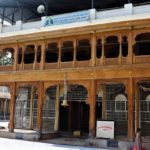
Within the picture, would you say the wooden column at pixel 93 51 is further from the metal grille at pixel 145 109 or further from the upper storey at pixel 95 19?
the metal grille at pixel 145 109

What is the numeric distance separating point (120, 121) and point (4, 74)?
26.8 feet

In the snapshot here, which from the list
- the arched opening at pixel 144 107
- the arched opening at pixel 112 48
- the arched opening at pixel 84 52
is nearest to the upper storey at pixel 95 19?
the arched opening at pixel 112 48

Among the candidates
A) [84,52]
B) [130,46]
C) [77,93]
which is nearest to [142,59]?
[130,46]

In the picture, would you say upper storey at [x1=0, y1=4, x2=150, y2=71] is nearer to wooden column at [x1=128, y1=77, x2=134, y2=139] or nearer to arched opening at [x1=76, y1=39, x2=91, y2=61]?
arched opening at [x1=76, y1=39, x2=91, y2=61]

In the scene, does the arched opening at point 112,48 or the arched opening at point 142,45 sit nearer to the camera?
the arched opening at point 142,45

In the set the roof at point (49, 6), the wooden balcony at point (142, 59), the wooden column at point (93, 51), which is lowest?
the wooden balcony at point (142, 59)

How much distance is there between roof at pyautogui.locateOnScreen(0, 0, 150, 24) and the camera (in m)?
22.4

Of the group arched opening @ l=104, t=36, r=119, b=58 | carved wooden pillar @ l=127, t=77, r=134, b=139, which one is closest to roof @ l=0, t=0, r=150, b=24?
arched opening @ l=104, t=36, r=119, b=58

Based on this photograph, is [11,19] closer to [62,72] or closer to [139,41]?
[62,72]

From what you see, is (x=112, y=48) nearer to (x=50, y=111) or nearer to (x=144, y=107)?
(x=144, y=107)

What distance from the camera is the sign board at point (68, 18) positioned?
18769 millimetres

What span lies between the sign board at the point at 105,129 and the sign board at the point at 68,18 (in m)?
5.97

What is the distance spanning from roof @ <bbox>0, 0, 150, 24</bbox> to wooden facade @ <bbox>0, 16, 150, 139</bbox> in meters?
3.10

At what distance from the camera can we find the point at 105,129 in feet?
58.7
